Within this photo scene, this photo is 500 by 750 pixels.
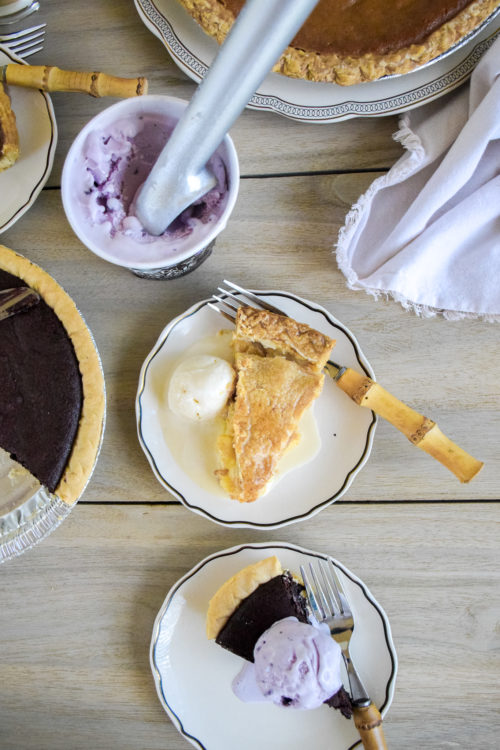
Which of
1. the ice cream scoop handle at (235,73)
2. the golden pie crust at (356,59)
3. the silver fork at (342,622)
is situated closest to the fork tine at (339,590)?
the silver fork at (342,622)

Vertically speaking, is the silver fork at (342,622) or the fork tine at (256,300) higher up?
the fork tine at (256,300)

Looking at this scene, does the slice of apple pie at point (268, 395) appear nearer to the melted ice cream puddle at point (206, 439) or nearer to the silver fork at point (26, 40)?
the melted ice cream puddle at point (206, 439)

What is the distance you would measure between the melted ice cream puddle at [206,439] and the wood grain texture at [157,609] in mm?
108

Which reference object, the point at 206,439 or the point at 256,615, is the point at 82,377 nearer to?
the point at 206,439

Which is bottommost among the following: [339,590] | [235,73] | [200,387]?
[339,590]

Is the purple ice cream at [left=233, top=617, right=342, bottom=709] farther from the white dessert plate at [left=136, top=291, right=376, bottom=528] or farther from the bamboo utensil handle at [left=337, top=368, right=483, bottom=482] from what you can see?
the bamboo utensil handle at [left=337, top=368, right=483, bottom=482]

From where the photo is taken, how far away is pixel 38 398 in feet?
3.37

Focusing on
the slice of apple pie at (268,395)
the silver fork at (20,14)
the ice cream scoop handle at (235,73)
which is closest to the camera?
the ice cream scoop handle at (235,73)

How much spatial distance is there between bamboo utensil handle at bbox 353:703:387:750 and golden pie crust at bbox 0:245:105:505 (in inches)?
24.4

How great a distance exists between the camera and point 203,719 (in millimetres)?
1140

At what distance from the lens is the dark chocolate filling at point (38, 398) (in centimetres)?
102

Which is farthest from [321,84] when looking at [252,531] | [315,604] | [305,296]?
[315,604]

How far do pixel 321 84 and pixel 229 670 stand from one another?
1.10 meters

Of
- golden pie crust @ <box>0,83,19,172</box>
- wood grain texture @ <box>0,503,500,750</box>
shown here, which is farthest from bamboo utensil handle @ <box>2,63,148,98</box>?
wood grain texture @ <box>0,503,500,750</box>
